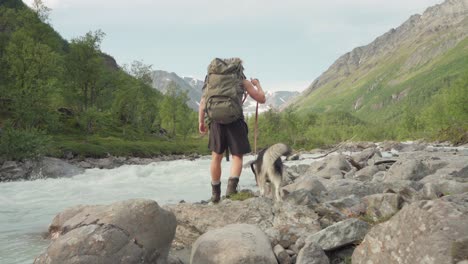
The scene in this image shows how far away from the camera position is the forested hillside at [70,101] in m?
42.8

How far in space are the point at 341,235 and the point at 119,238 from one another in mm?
3158

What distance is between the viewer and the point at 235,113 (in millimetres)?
7902

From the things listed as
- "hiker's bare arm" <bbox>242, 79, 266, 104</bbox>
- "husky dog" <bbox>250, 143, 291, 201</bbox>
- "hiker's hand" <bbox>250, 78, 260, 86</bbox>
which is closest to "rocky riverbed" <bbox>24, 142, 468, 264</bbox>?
"husky dog" <bbox>250, 143, 291, 201</bbox>

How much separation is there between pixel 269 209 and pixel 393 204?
237 cm

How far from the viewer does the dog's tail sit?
8.50m

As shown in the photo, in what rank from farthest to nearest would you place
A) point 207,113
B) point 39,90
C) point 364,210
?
point 39,90
point 207,113
point 364,210

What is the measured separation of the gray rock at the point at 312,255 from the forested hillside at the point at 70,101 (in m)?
32.3

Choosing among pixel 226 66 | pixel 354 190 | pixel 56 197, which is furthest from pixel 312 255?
pixel 56 197

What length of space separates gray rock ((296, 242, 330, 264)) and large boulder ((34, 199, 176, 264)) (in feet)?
7.08

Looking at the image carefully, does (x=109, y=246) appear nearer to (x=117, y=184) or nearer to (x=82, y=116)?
(x=117, y=184)

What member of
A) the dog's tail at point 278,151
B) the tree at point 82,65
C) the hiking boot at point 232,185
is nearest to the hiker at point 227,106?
the hiking boot at point 232,185

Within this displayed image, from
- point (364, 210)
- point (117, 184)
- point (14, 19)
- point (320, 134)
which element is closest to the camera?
point (364, 210)

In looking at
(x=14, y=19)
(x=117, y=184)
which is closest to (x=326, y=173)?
(x=117, y=184)

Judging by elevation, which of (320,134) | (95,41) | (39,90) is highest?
(95,41)
